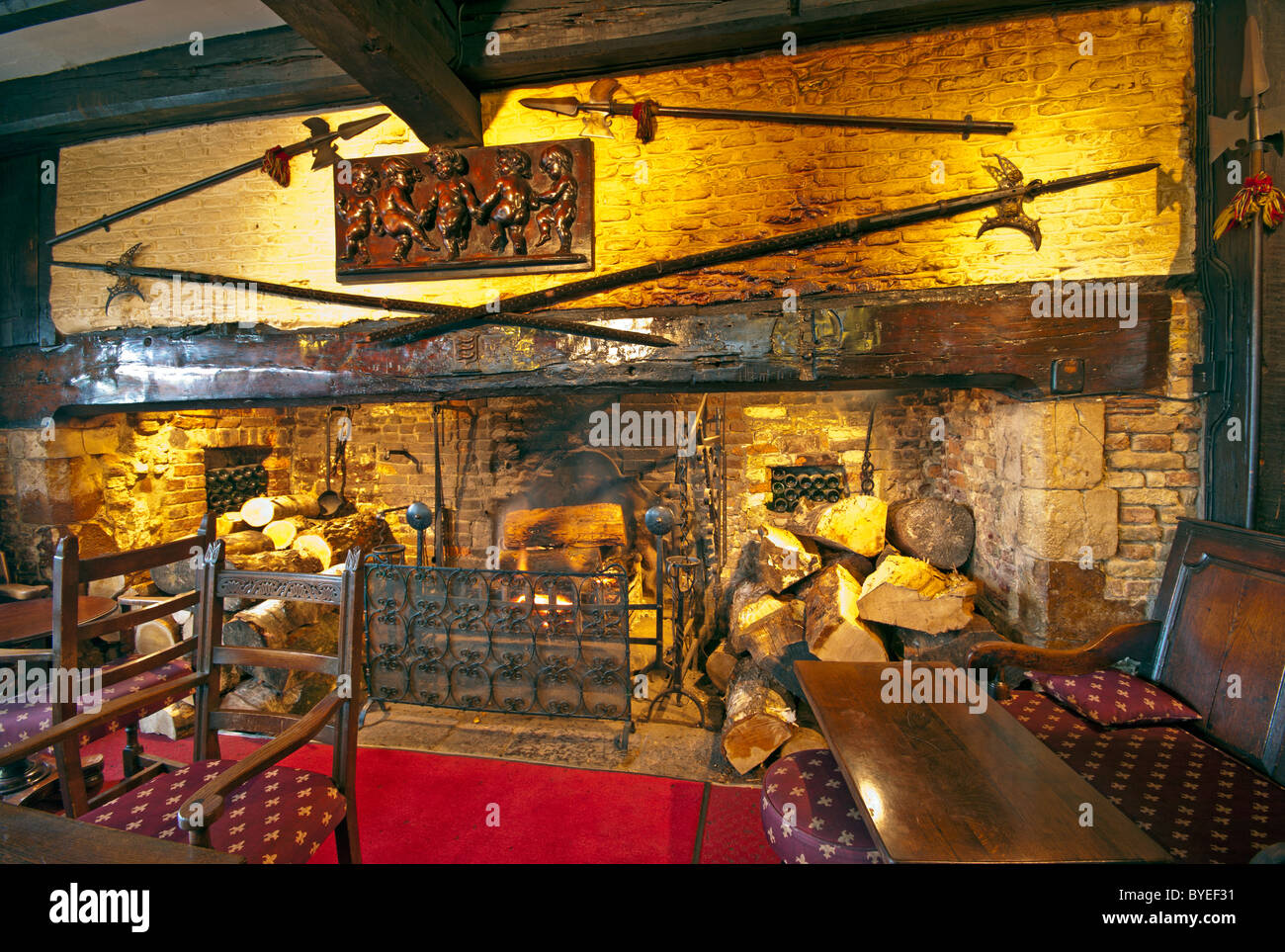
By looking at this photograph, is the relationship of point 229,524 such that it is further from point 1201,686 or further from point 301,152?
point 1201,686

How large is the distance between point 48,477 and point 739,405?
5.03 m

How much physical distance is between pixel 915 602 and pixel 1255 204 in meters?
2.27

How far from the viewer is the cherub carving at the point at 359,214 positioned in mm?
3221

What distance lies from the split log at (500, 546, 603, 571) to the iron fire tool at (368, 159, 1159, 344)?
208 cm

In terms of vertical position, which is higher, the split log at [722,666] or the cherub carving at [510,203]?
the cherub carving at [510,203]

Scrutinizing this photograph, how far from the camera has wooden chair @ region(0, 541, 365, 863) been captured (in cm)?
153

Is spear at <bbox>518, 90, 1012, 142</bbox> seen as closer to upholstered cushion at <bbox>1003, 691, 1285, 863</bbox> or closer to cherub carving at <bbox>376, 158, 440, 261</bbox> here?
cherub carving at <bbox>376, 158, 440, 261</bbox>

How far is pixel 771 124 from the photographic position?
113 inches

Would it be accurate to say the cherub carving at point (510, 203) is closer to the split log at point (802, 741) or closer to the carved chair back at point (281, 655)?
the carved chair back at point (281, 655)

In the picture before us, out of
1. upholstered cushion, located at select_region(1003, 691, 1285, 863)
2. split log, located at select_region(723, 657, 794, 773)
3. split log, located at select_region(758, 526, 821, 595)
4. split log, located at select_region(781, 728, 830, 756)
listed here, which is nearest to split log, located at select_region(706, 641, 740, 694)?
split log, located at select_region(758, 526, 821, 595)

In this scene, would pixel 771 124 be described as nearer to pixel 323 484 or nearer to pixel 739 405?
pixel 739 405

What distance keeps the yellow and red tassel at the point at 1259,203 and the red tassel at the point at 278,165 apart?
4.91m

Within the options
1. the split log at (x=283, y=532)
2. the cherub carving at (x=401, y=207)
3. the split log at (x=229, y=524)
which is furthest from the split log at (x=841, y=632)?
the split log at (x=229, y=524)
